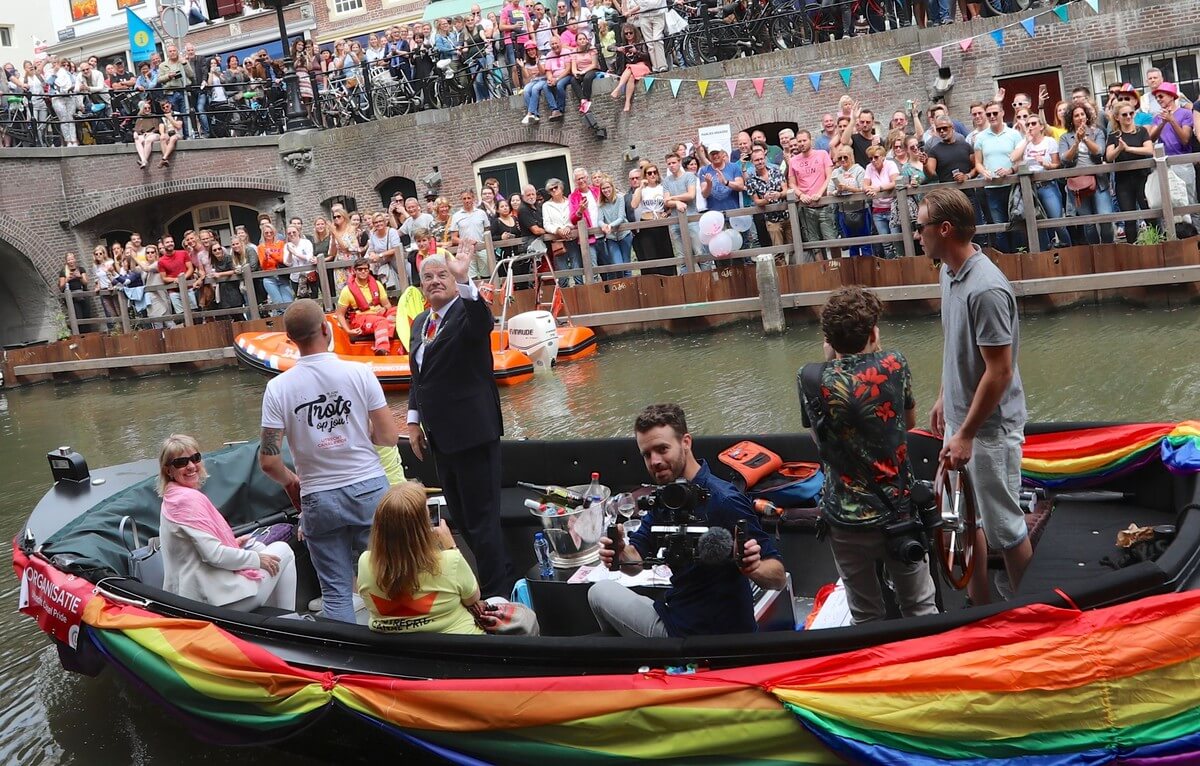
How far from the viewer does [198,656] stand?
5.28m

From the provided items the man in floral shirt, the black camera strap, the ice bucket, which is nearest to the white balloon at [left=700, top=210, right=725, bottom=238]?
the ice bucket

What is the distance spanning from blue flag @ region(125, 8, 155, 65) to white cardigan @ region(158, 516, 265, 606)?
28.5m

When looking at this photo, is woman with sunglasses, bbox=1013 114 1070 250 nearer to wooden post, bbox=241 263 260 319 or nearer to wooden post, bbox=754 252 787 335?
wooden post, bbox=754 252 787 335

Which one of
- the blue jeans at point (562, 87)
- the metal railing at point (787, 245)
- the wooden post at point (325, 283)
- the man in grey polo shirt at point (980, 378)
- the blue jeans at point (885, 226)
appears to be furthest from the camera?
the blue jeans at point (562, 87)

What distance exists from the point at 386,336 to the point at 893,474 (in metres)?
11.4

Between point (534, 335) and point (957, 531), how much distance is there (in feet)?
33.7

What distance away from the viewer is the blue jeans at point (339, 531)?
18.2 ft

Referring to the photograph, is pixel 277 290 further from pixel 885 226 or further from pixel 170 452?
pixel 170 452

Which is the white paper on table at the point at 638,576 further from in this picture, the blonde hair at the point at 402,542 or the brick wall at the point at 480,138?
the brick wall at the point at 480,138

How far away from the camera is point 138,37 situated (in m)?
31.5

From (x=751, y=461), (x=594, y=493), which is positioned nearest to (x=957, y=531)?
(x=751, y=461)

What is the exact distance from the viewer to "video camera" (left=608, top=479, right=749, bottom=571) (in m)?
3.86

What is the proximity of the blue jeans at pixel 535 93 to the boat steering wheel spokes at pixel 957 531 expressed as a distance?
60.0 feet

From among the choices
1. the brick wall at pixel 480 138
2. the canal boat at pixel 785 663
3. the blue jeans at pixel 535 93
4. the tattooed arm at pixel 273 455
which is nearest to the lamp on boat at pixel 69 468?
the canal boat at pixel 785 663
